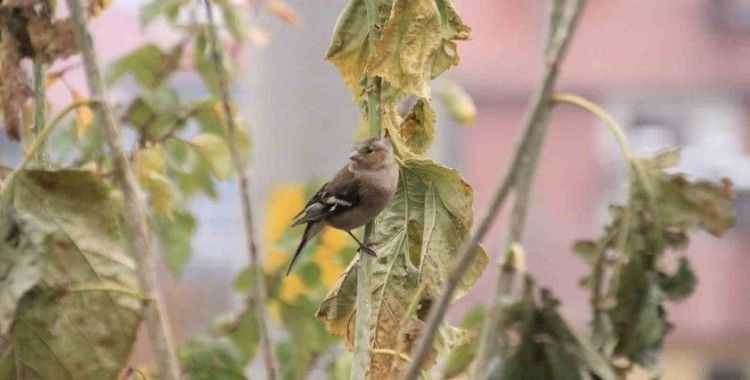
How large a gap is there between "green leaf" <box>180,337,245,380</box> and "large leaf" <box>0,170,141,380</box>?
0.51m

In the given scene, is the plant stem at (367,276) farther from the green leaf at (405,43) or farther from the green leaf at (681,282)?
the green leaf at (681,282)

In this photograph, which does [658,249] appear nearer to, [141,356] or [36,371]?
[36,371]

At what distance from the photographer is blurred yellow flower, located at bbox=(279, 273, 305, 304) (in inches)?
51.0

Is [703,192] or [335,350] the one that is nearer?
[703,192]

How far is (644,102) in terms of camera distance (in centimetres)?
427

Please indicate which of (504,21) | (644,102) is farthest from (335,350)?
(644,102)

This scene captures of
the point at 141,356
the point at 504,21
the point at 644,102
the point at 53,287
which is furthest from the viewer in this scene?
the point at 644,102

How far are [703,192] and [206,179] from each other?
0.63m

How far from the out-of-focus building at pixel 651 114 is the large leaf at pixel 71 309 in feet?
11.1

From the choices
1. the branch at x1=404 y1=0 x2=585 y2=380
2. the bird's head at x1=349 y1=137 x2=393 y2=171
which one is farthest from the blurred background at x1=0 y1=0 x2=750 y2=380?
the branch at x1=404 y1=0 x2=585 y2=380

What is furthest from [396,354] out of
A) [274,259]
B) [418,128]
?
[274,259]

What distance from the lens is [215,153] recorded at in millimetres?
1175

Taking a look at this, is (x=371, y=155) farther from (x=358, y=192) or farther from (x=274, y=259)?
(x=274, y=259)

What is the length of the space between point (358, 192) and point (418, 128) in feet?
0.58
